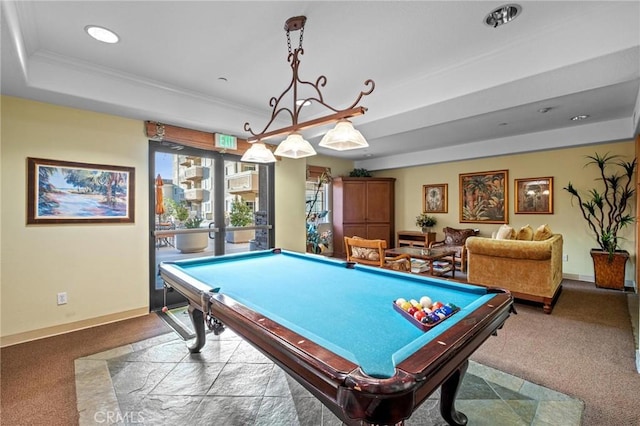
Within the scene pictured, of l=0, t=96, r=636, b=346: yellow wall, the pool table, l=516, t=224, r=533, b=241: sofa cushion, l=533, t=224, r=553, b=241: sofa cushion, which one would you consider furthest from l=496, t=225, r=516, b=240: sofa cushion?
the pool table

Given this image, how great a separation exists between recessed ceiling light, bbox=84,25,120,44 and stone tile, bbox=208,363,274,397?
9.02ft

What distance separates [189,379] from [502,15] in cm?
347

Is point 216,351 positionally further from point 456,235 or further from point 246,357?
point 456,235

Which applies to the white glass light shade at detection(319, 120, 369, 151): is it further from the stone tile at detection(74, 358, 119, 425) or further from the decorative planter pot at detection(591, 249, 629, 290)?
the decorative planter pot at detection(591, 249, 629, 290)

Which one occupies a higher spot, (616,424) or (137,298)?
(137,298)

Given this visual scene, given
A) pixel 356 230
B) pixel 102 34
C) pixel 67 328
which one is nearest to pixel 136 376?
pixel 67 328

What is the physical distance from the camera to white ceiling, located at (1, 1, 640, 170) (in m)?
2.01

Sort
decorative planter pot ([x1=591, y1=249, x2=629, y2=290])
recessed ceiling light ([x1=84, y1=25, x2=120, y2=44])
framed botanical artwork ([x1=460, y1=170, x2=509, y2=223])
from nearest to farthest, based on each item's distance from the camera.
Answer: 1. recessed ceiling light ([x1=84, y1=25, x2=120, y2=44])
2. decorative planter pot ([x1=591, y1=249, x2=629, y2=290])
3. framed botanical artwork ([x1=460, y1=170, x2=509, y2=223])

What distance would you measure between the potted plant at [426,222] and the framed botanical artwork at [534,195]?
158cm

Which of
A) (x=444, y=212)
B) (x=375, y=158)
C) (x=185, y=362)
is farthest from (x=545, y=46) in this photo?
(x=375, y=158)

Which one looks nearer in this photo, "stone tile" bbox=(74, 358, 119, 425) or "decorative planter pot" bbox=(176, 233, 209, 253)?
"stone tile" bbox=(74, 358, 119, 425)

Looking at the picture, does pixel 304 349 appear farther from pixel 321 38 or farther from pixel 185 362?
pixel 321 38

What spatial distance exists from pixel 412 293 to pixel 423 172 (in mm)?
5546

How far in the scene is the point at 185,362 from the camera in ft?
7.82
